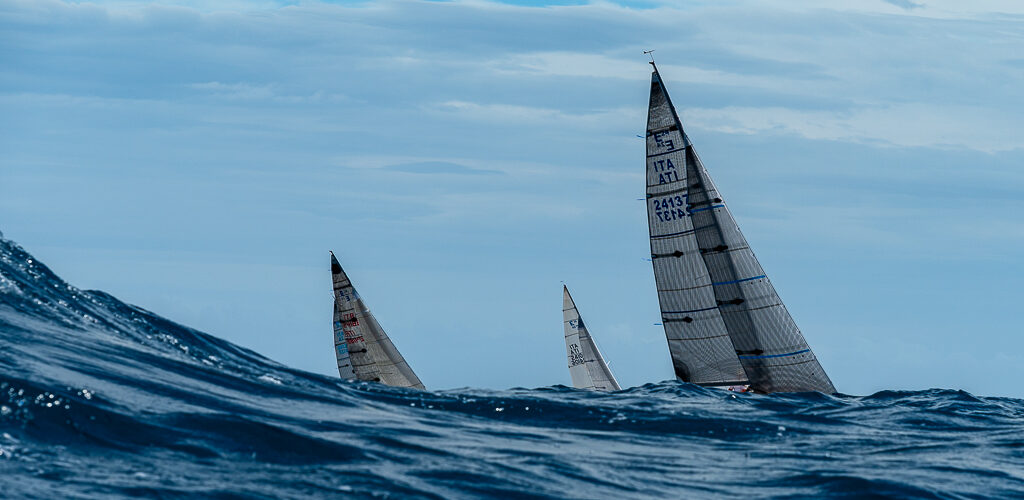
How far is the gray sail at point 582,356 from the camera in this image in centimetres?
4256

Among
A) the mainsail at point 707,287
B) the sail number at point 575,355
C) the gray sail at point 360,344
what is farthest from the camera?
the sail number at point 575,355

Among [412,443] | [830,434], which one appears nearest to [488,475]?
[412,443]

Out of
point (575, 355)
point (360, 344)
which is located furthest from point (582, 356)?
point (360, 344)

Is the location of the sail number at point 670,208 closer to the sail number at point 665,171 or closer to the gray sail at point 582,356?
the sail number at point 665,171

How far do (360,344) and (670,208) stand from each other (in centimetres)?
1693

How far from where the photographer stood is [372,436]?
13.7 metres

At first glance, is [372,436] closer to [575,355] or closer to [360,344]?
[360,344]

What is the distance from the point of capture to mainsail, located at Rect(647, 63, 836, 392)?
96.0 ft

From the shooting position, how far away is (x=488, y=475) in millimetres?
12125

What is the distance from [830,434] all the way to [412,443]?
7698 mm

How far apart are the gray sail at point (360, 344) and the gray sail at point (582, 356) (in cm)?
638

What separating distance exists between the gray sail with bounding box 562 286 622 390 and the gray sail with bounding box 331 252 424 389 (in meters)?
6.38

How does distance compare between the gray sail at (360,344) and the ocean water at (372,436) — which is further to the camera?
the gray sail at (360,344)

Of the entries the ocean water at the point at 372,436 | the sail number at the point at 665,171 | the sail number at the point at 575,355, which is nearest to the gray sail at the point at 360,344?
the sail number at the point at 575,355
